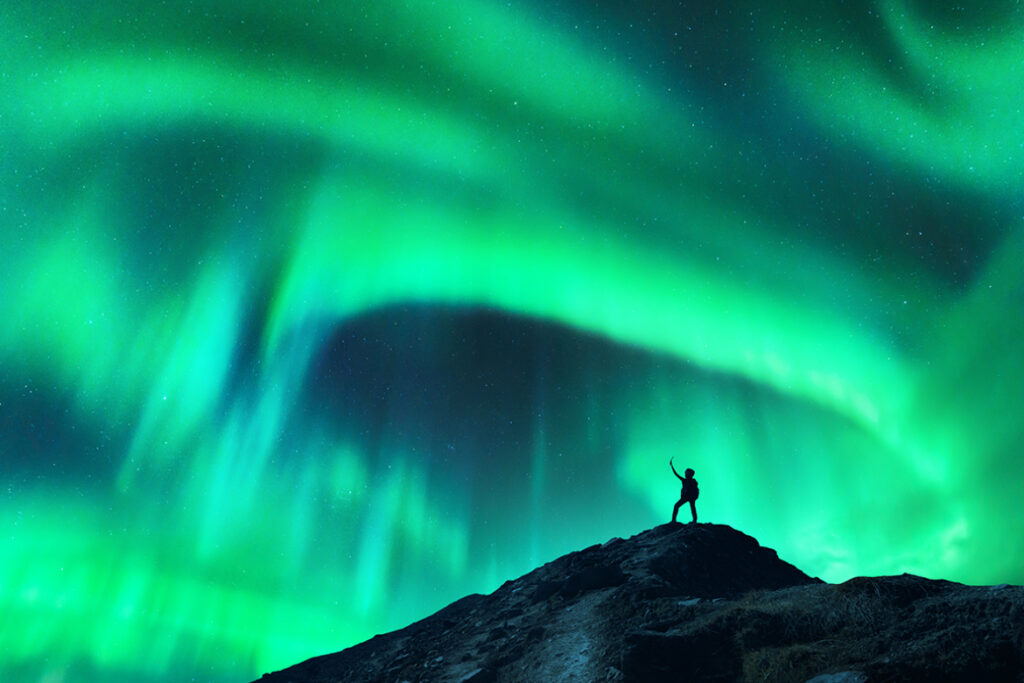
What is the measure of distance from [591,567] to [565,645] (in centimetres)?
588

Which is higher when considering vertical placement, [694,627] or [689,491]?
[689,491]

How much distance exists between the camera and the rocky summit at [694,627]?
13000mm

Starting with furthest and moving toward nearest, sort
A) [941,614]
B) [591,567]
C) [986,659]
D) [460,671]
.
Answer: [591,567] < [460,671] < [941,614] < [986,659]

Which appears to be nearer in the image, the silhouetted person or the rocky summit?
the rocky summit

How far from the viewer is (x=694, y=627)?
58.9ft

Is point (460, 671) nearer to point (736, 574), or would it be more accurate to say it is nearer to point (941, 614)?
point (736, 574)

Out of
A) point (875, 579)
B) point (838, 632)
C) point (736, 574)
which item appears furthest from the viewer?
point (736, 574)

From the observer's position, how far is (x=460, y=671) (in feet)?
76.8

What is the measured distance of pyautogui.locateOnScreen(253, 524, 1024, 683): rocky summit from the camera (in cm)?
1300

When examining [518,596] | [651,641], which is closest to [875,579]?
[651,641]

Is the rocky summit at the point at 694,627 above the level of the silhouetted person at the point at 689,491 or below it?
below

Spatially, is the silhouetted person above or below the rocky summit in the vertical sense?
above

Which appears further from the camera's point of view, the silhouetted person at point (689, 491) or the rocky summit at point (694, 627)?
the silhouetted person at point (689, 491)

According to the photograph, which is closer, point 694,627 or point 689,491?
point 694,627
